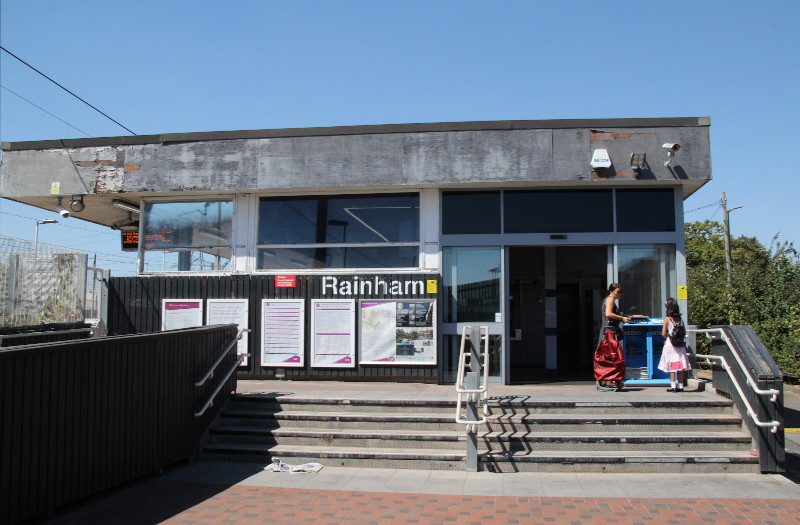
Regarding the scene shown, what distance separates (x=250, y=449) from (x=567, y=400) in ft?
13.6

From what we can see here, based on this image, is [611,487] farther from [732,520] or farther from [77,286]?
[77,286]

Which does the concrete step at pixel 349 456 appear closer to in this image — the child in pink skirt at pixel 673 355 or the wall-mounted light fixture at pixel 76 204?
the child in pink skirt at pixel 673 355

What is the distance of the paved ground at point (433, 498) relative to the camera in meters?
5.71

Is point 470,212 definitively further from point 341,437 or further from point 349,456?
point 349,456

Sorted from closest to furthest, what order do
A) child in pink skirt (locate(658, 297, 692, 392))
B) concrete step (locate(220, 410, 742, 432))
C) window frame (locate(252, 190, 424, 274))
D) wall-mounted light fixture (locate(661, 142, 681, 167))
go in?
concrete step (locate(220, 410, 742, 432))
child in pink skirt (locate(658, 297, 692, 392))
wall-mounted light fixture (locate(661, 142, 681, 167))
window frame (locate(252, 190, 424, 274))

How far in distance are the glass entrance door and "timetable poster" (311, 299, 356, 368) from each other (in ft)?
5.12

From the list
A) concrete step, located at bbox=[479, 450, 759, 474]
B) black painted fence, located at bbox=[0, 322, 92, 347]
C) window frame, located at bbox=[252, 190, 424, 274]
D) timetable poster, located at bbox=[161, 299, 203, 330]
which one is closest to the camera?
concrete step, located at bbox=[479, 450, 759, 474]

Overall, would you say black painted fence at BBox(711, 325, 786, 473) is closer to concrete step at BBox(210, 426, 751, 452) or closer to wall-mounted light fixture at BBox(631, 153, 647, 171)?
concrete step at BBox(210, 426, 751, 452)

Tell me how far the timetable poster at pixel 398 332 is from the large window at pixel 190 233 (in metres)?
2.94

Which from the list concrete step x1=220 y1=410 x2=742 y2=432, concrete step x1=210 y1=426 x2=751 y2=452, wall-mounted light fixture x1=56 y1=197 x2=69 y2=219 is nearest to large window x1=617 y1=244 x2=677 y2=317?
concrete step x1=220 y1=410 x2=742 y2=432

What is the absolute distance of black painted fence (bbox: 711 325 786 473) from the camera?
7.11 metres

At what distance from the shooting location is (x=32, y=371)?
541 cm

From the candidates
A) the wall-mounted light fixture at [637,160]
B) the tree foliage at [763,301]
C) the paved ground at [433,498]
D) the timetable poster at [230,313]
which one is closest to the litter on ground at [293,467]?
the paved ground at [433,498]

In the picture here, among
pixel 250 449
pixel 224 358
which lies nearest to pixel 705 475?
pixel 250 449
